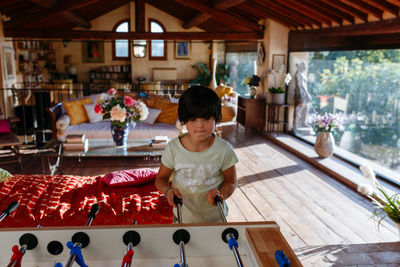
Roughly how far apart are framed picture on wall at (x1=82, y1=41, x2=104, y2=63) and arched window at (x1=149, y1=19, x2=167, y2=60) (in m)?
1.85

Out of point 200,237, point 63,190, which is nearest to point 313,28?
point 63,190

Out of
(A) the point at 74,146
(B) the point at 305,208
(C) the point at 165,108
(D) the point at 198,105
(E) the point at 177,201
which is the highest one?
(D) the point at 198,105

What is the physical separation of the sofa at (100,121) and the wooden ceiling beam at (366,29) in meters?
2.91

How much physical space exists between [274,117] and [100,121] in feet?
11.8

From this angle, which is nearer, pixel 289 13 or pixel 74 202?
pixel 74 202

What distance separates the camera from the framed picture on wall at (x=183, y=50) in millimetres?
13453

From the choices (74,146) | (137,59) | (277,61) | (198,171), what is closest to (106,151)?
(74,146)

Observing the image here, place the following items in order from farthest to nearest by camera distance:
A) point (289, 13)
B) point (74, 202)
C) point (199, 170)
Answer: point (289, 13), point (74, 202), point (199, 170)

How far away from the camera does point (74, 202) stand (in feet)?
9.34

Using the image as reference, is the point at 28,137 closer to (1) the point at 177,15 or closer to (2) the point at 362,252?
(2) the point at 362,252

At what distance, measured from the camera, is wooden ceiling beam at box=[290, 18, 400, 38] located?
4.61 m

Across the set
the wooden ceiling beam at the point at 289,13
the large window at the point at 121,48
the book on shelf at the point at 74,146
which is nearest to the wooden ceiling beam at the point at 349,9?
the wooden ceiling beam at the point at 289,13

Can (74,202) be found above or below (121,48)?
below

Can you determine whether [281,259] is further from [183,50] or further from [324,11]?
[183,50]
